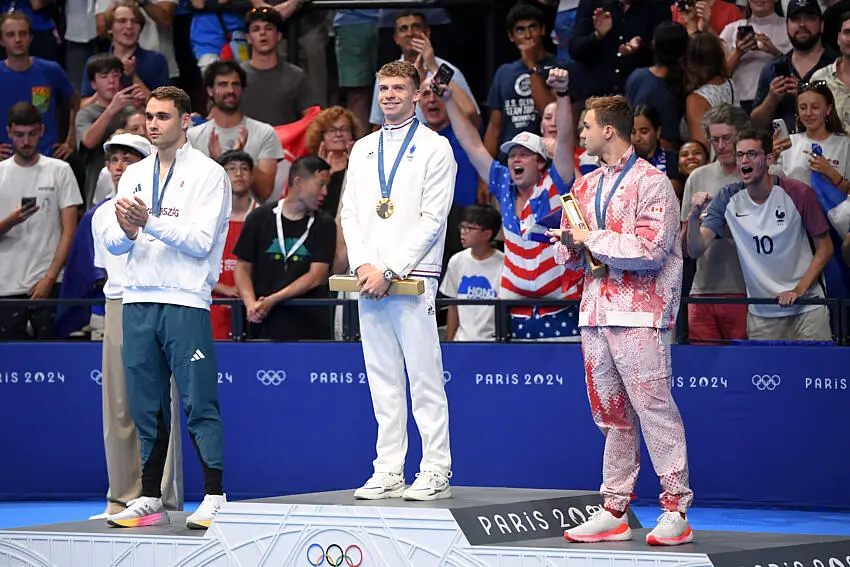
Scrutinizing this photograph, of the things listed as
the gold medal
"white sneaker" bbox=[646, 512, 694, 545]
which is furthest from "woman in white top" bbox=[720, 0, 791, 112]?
"white sneaker" bbox=[646, 512, 694, 545]

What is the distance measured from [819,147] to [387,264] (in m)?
4.40

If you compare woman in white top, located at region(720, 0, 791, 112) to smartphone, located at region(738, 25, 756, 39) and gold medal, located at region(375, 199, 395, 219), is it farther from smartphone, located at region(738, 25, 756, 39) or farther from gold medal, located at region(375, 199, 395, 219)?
gold medal, located at region(375, 199, 395, 219)

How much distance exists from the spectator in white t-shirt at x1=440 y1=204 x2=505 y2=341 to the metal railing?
172mm

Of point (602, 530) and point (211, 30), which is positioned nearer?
point (602, 530)

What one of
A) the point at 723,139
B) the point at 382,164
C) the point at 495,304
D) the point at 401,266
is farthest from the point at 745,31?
the point at 401,266

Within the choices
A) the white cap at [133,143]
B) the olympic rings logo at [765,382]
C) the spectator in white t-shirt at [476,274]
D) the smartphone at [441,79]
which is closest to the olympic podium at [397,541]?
the white cap at [133,143]

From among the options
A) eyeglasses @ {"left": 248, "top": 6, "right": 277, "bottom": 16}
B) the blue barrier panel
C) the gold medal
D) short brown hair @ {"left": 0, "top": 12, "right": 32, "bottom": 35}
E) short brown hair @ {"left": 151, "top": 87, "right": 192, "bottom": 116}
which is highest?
eyeglasses @ {"left": 248, "top": 6, "right": 277, "bottom": 16}

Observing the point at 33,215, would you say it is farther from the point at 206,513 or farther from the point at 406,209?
the point at 406,209

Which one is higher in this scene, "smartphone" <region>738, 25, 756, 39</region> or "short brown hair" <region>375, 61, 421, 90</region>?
"smartphone" <region>738, 25, 756, 39</region>

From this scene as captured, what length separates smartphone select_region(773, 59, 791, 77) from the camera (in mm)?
10633

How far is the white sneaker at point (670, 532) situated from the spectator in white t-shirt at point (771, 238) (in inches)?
134

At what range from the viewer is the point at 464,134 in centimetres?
1012

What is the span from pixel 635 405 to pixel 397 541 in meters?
1.25

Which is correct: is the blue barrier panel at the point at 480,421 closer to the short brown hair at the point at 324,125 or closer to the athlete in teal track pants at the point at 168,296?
the short brown hair at the point at 324,125
